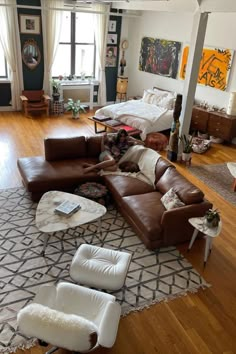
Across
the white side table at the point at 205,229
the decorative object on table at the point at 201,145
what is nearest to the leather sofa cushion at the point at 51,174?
the white side table at the point at 205,229

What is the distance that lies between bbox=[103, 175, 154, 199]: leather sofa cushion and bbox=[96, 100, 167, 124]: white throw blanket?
2926mm

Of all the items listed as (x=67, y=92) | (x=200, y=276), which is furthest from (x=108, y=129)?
(x=200, y=276)

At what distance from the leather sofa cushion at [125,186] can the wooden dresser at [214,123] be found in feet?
11.2

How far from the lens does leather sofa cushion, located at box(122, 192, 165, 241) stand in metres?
3.96

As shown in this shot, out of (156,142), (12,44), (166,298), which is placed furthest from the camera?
(12,44)

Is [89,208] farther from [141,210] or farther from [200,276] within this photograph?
[200,276]

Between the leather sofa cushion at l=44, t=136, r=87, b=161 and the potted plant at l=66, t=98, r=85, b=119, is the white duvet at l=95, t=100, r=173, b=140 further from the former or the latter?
the leather sofa cushion at l=44, t=136, r=87, b=161

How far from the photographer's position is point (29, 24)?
8.56 metres

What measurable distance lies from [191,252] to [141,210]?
83 centimetres

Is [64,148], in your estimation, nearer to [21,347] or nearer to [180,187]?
[180,187]

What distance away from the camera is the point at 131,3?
26.5 ft

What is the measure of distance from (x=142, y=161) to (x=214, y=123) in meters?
3.17

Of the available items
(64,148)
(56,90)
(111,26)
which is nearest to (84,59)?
(111,26)

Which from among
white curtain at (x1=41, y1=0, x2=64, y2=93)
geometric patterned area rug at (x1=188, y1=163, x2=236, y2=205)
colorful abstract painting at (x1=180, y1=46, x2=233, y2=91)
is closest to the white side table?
geometric patterned area rug at (x1=188, y1=163, x2=236, y2=205)
